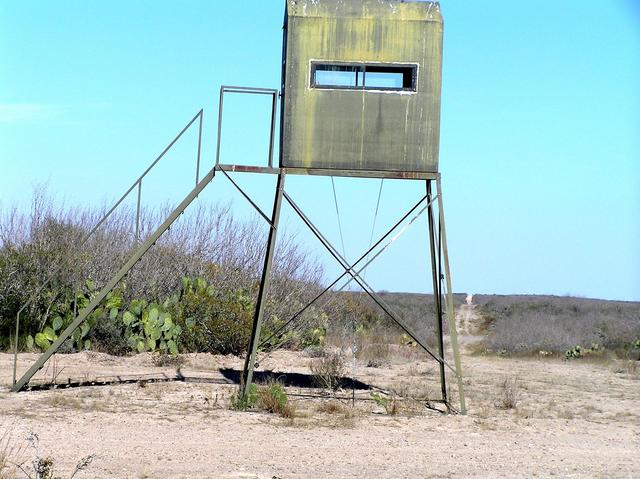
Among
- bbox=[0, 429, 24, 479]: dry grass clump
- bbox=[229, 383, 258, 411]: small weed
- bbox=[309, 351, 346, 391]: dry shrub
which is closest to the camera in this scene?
Result: bbox=[0, 429, 24, 479]: dry grass clump

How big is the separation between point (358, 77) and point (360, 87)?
161 millimetres

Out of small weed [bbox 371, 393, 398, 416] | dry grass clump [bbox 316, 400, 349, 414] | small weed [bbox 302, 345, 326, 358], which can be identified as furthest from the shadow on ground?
small weed [bbox 302, 345, 326, 358]

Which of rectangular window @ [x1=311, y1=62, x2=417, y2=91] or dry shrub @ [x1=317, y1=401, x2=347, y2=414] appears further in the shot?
rectangular window @ [x1=311, y1=62, x2=417, y2=91]

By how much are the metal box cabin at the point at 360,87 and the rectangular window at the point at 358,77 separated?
0.02 metres

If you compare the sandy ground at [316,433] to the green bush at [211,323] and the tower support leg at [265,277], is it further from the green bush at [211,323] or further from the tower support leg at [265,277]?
the green bush at [211,323]

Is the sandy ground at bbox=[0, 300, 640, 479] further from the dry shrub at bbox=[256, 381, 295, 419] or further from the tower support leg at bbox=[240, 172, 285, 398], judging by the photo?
the tower support leg at bbox=[240, 172, 285, 398]

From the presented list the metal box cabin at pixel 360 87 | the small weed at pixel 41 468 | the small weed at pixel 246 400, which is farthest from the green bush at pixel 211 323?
the small weed at pixel 41 468

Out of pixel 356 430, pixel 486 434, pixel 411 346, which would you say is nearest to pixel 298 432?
pixel 356 430

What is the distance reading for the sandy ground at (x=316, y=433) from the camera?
10.9 m

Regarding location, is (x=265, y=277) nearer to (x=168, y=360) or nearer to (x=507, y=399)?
(x=507, y=399)

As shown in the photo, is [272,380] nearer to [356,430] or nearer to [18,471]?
[356,430]

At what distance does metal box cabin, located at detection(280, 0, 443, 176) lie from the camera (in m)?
14.5

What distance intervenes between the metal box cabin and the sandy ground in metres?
4.03

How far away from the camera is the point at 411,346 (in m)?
27.4
